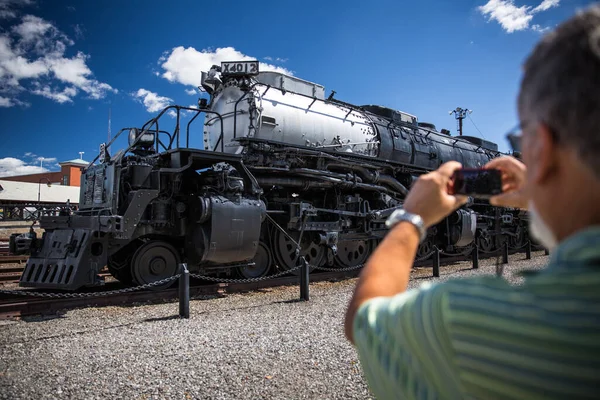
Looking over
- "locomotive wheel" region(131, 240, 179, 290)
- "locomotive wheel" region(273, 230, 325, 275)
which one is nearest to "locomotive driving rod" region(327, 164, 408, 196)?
"locomotive wheel" region(273, 230, 325, 275)

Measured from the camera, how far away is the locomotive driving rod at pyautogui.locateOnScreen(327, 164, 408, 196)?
10.9 meters

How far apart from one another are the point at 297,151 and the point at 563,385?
8.94 meters

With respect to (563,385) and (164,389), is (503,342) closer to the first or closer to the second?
(563,385)

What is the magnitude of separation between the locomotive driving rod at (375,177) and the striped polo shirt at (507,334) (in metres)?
9.65

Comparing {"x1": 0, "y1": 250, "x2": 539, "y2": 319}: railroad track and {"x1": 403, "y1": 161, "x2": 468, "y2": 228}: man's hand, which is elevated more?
{"x1": 403, "y1": 161, "x2": 468, "y2": 228}: man's hand

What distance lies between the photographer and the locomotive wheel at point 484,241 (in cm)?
1599

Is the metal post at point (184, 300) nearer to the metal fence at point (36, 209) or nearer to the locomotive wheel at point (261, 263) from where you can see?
the locomotive wheel at point (261, 263)

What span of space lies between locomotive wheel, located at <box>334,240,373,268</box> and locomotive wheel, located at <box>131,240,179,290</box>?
180 inches

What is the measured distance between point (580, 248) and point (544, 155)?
181 millimetres

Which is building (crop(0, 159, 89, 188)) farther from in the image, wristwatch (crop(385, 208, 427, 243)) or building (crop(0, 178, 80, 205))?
wristwatch (crop(385, 208, 427, 243))

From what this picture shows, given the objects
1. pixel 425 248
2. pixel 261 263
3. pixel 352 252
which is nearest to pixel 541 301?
pixel 261 263

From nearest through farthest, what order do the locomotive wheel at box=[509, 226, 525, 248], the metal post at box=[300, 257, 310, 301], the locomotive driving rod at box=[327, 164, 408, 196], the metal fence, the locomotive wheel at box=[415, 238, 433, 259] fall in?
the metal post at box=[300, 257, 310, 301] → the metal fence → the locomotive driving rod at box=[327, 164, 408, 196] → the locomotive wheel at box=[415, 238, 433, 259] → the locomotive wheel at box=[509, 226, 525, 248]

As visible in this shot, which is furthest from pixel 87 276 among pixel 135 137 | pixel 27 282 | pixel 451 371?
pixel 451 371

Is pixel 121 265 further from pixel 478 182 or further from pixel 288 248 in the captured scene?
pixel 478 182
